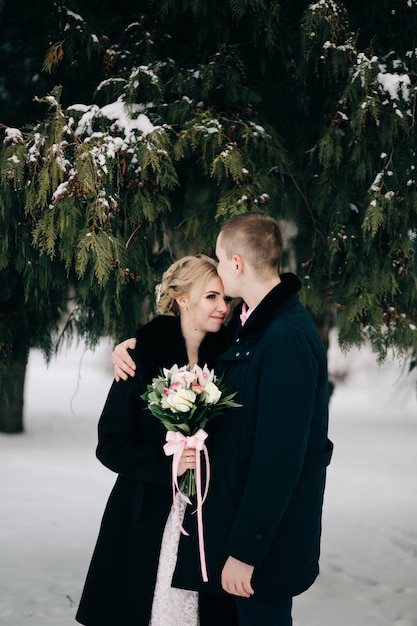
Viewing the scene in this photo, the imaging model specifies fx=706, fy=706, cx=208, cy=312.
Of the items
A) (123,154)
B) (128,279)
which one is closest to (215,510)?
(128,279)

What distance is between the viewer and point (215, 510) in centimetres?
239

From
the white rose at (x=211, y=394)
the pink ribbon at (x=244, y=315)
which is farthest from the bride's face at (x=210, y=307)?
the white rose at (x=211, y=394)

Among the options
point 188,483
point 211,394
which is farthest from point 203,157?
point 188,483

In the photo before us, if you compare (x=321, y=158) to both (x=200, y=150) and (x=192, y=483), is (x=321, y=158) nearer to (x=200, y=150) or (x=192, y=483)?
(x=200, y=150)

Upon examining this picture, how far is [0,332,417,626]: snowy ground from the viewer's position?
174 inches

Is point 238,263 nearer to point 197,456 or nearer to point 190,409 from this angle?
point 190,409

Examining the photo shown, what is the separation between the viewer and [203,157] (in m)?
3.60

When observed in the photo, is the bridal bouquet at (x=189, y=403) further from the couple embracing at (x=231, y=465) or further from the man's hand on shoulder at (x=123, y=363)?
the man's hand on shoulder at (x=123, y=363)

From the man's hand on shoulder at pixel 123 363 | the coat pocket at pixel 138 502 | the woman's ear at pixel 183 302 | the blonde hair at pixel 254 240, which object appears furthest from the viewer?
the woman's ear at pixel 183 302

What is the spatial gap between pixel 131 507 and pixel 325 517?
173 inches

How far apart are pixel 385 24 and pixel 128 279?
2041mm

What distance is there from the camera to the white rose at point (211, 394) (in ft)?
7.56

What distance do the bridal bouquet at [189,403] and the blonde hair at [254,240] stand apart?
0.42 metres

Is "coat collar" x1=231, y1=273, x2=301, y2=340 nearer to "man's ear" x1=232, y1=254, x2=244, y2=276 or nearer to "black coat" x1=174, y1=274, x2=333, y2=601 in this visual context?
"black coat" x1=174, y1=274, x2=333, y2=601
